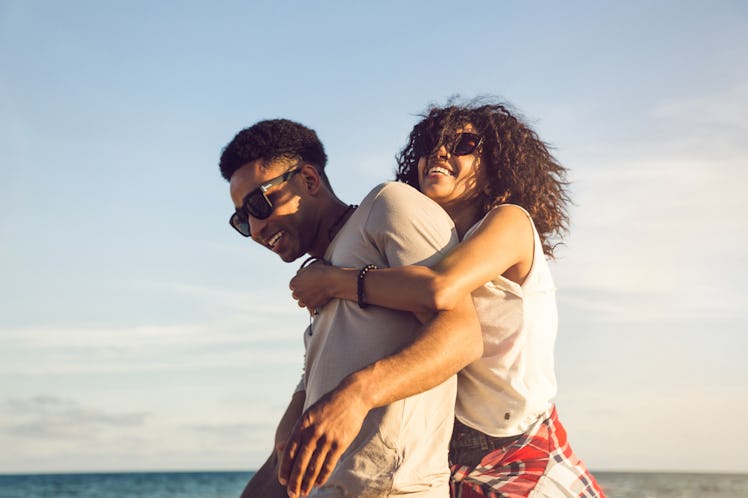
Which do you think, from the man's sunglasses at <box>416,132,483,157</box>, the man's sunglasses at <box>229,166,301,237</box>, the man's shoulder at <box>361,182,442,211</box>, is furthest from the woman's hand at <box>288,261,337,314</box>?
the man's sunglasses at <box>416,132,483,157</box>

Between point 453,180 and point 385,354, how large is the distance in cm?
136

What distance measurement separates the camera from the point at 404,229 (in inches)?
105

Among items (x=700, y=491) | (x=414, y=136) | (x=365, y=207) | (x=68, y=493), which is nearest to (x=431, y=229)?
(x=365, y=207)

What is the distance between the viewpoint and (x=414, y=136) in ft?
13.5

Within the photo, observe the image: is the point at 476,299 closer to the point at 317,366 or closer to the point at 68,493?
the point at 317,366

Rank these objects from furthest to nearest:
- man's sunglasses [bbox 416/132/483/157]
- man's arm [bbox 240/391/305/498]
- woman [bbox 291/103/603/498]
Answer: man's sunglasses [bbox 416/132/483/157]
man's arm [bbox 240/391/305/498]
woman [bbox 291/103/603/498]

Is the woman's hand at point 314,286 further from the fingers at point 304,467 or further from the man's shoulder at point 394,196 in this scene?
the fingers at point 304,467

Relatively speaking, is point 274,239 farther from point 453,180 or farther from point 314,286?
point 453,180

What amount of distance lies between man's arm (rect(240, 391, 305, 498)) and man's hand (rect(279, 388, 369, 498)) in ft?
3.29

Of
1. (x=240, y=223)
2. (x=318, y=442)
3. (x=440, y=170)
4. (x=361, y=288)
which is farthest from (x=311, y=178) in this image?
(x=318, y=442)

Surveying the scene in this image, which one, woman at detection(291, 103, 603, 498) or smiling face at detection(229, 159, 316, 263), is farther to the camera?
smiling face at detection(229, 159, 316, 263)

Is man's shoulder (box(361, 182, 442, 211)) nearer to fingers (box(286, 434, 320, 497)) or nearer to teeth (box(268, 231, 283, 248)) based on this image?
teeth (box(268, 231, 283, 248))

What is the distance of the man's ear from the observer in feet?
11.0

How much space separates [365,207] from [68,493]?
45.3m
